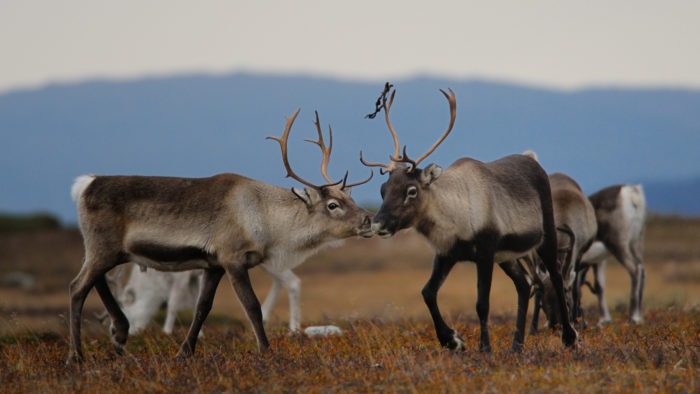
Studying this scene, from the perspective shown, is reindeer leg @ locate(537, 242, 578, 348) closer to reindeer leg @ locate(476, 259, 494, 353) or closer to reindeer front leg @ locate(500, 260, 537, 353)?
reindeer front leg @ locate(500, 260, 537, 353)

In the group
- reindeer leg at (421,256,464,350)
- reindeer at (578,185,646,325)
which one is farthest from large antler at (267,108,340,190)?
reindeer at (578,185,646,325)

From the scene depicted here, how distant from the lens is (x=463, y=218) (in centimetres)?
990

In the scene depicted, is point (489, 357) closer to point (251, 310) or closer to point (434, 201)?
point (434, 201)

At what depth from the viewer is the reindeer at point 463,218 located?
986cm

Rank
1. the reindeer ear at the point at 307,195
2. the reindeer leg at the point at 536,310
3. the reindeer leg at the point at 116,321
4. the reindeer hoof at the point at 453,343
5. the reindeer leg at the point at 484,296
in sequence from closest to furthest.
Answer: the reindeer leg at the point at 484,296
the reindeer hoof at the point at 453,343
the reindeer leg at the point at 116,321
the reindeer ear at the point at 307,195
the reindeer leg at the point at 536,310

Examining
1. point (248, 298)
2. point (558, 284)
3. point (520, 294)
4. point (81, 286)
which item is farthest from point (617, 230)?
point (81, 286)

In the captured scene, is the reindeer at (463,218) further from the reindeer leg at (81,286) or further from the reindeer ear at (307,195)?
the reindeer leg at (81,286)

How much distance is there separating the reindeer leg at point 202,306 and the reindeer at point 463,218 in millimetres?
2194

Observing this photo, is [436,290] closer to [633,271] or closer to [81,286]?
[81,286]

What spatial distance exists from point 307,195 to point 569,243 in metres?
3.94

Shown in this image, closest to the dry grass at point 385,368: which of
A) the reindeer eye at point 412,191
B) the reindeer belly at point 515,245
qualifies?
the reindeer belly at point 515,245

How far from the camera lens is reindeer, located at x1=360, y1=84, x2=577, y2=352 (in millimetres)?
9859

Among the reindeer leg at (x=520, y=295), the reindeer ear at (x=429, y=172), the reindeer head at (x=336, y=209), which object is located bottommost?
the reindeer leg at (x=520, y=295)

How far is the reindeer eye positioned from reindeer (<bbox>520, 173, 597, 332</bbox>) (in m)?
2.95
